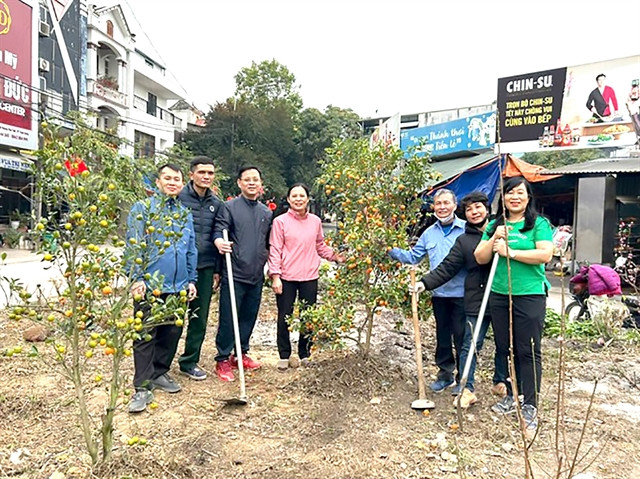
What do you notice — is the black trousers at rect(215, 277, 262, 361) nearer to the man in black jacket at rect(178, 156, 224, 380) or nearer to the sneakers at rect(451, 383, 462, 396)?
the man in black jacket at rect(178, 156, 224, 380)

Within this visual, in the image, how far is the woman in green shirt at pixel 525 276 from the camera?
2.87m

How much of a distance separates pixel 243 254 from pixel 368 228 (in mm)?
1028

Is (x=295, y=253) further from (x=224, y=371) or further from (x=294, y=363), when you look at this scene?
(x=224, y=371)

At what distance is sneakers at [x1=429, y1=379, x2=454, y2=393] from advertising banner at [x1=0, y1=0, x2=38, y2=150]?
1455 centimetres

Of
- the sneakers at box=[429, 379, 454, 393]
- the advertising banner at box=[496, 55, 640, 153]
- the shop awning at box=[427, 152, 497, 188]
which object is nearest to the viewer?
the sneakers at box=[429, 379, 454, 393]

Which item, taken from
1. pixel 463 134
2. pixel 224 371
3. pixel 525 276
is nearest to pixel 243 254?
pixel 224 371

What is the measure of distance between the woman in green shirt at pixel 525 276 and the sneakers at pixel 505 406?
0.18 m

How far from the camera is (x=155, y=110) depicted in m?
27.4

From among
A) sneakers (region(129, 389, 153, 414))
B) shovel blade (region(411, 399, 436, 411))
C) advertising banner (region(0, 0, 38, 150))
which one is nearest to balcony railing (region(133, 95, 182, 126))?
advertising banner (region(0, 0, 38, 150))

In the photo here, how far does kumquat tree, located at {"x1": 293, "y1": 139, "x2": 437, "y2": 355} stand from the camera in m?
3.42

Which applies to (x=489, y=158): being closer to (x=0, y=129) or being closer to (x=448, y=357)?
(x=448, y=357)

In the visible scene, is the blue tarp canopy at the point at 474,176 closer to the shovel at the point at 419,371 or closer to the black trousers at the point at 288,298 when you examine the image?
the black trousers at the point at 288,298

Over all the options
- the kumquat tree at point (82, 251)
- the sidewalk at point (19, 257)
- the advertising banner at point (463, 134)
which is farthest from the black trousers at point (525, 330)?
the sidewalk at point (19, 257)

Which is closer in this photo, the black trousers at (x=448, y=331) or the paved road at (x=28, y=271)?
the black trousers at (x=448, y=331)
